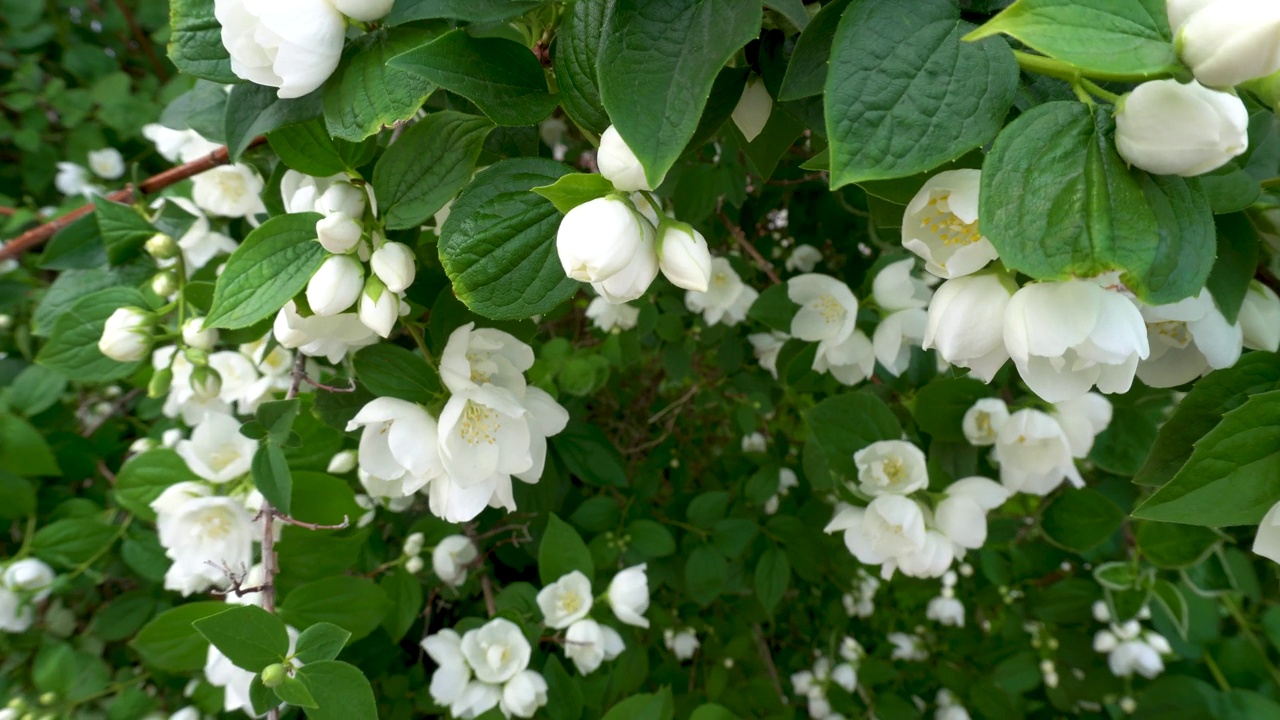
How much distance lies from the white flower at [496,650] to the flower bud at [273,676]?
38 centimetres

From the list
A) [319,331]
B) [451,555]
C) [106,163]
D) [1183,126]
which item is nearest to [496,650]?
[451,555]

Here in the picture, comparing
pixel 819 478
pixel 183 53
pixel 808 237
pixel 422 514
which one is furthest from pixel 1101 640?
pixel 183 53

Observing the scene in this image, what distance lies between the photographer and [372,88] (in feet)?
1.96

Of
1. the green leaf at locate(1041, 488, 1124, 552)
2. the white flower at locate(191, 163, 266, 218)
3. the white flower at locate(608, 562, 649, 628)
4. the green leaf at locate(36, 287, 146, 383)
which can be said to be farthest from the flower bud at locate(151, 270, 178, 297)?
the green leaf at locate(1041, 488, 1124, 552)

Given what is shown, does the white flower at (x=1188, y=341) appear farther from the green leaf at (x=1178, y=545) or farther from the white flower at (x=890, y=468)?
the green leaf at (x=1178, y=545)

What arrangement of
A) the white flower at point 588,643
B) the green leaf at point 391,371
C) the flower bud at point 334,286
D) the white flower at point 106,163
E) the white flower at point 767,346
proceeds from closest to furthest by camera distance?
the flower bud at point 334,286
the green leaf at point 391,371
the white flower at point 588,643
the white flower at point 767,346
the white flower at point 106,163

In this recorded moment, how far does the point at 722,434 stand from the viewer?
8.07 ft

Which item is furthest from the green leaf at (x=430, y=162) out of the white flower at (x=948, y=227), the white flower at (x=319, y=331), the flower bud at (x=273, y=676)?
the flower bud at (x=273, y=676)

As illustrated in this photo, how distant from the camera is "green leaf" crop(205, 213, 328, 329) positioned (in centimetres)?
63

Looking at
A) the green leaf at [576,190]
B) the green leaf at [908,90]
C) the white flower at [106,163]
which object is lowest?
the white flower at [106,163]

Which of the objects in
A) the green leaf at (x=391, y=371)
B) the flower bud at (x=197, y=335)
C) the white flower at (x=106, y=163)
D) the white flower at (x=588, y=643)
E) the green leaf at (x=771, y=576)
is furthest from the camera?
the white flower at (x=106, y=163)

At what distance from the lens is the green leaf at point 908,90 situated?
426 mm

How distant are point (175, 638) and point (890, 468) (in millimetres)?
1021

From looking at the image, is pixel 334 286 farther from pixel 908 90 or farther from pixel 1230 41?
pixel 1230 41
